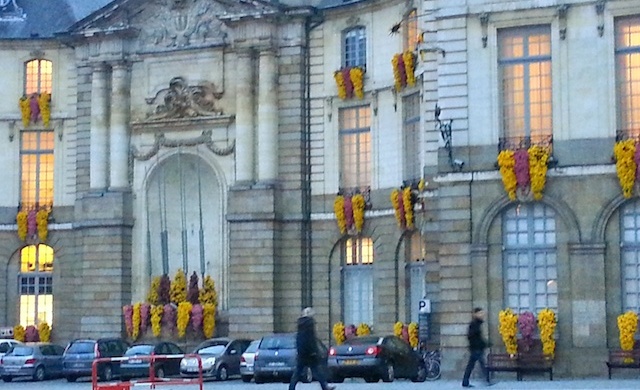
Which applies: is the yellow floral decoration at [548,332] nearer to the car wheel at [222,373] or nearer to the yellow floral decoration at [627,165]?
the yellow floral decoration at [627,165]

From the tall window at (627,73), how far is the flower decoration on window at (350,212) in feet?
43.4

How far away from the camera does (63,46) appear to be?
2194 inches

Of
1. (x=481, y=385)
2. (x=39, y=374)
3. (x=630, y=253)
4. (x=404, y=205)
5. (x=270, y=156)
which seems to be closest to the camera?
(x=481, y=385)

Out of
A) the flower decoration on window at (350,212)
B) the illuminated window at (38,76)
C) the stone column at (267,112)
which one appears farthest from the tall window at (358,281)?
the illuminated window at (38,76)

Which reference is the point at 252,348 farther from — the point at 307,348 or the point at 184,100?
the point at 307,348

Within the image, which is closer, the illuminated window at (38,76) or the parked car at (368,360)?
the parked car at (368,360)

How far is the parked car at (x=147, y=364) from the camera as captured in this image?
42750 mm

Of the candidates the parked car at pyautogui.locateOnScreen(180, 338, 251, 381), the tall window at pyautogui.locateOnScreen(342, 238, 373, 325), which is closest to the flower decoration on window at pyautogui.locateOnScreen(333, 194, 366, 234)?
the tall window at pyautogui.locateOnScreen(342, 238, 373, 325)

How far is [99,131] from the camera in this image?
5381cm

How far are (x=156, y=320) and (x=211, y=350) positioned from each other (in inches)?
318

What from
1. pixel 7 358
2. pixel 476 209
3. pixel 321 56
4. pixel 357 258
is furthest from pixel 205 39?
pixel 476 209

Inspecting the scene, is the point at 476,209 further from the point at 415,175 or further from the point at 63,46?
the point at 63,46

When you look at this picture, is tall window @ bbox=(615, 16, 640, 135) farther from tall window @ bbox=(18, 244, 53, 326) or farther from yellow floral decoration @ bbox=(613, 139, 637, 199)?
tall window @ bbox=(18, 244, 53, 326)

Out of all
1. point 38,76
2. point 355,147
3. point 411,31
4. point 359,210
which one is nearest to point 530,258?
point 411,31
